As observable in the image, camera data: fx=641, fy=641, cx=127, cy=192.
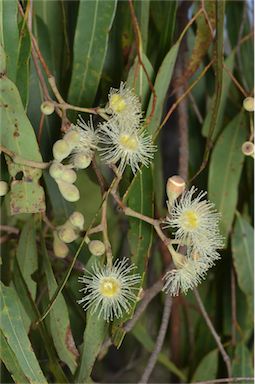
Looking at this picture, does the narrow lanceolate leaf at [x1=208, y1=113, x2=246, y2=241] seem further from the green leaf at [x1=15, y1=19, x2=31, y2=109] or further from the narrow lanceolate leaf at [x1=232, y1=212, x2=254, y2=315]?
the green leaf at [x1=15, y1=19, x2=31, y2=109]

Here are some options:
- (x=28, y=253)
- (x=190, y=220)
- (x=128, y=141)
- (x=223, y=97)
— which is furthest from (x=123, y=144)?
(x=223, y=97)

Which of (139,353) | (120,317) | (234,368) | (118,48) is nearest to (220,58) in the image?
(118,48)

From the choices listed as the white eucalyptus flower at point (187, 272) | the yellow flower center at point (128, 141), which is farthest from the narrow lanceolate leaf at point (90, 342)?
the yellow flower center at point (128, 141)

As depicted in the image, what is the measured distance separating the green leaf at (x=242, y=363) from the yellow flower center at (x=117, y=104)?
51 cm

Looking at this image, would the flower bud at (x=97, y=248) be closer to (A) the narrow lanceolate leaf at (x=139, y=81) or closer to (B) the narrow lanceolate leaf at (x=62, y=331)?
(B) the narrow lanceolate leaf at (x=62, y=331)

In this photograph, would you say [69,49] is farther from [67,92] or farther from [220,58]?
[220,58]

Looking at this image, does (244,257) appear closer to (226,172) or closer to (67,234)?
(226,172)

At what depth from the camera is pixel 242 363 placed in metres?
1.04

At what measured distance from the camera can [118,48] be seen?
3.10 feet

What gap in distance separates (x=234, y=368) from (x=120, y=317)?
0.36 meters

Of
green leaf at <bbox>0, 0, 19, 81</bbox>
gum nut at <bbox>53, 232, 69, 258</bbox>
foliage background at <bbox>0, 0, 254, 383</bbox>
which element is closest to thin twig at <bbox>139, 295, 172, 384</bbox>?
foliage background at <bbox>0, 0, 254, 383</bbox>

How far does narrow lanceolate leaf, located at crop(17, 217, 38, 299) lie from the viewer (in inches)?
34.9

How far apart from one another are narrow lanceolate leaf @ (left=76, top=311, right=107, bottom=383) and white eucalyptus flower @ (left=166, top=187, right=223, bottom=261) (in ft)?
0.48

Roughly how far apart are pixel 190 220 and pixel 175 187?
0.05m
